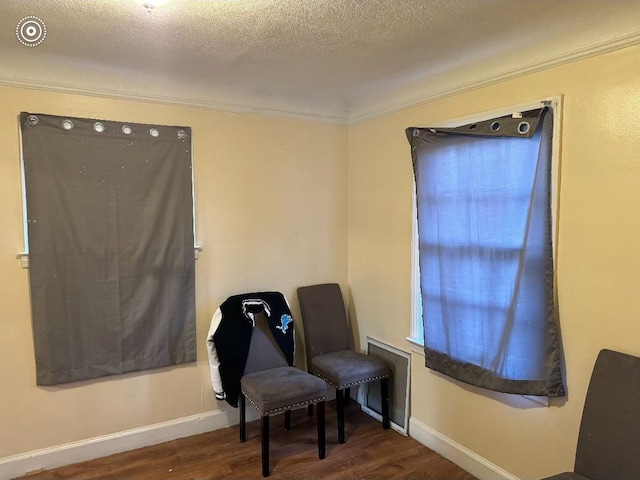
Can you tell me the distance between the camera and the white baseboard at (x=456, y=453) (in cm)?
240

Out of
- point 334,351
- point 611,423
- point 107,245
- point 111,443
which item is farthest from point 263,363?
point 611,423

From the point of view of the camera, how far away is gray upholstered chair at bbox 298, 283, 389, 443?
2.87 meters

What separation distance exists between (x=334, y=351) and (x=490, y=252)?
1.42 metres

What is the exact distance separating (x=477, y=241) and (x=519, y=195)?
34 cm

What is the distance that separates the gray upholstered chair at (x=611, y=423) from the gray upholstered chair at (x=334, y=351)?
1328 millimetres

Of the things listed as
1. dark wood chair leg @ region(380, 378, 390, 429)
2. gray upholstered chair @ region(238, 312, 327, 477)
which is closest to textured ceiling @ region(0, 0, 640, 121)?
gray upholstered chair @ region(238, 312, 327, 477)

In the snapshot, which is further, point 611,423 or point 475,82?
point 475,82

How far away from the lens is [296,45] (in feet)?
7.12

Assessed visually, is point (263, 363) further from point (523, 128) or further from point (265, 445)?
point (523, 128)

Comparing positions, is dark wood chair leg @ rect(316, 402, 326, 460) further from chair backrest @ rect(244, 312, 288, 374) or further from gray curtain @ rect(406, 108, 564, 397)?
gray curtain @ rect(406, 108, 564, 397)

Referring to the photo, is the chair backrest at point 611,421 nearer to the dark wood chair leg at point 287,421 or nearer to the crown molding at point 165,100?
the dark wood chair leg at point 287,421

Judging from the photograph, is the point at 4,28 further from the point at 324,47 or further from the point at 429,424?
the point at 429,424

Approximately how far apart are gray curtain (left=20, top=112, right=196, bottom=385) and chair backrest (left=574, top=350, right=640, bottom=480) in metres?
2.23

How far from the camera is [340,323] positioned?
329 cm
